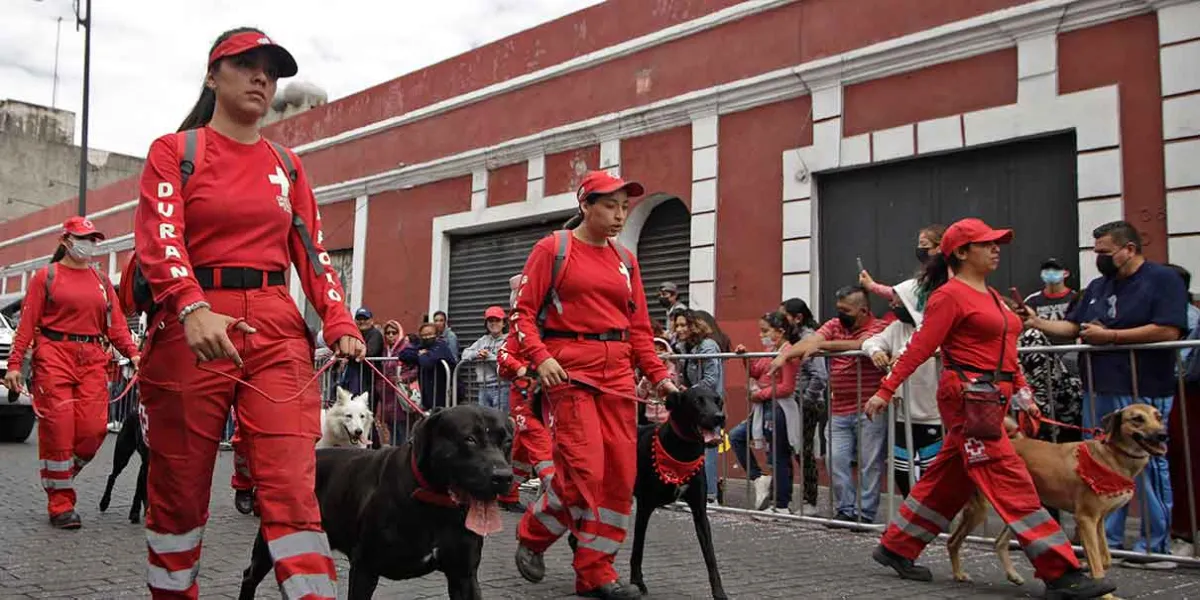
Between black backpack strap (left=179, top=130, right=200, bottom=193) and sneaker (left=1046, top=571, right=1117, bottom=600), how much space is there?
4.23 m

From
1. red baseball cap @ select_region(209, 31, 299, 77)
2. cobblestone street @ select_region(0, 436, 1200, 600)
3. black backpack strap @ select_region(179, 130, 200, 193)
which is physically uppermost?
red baseball cap @ select_region(209, 31, 299, 77)

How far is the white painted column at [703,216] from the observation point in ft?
40.9

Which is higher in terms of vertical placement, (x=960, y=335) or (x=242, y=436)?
(x=960, y=335)

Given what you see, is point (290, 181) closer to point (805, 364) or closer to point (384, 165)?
point (805, 364)

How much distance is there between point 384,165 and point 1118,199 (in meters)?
12.1

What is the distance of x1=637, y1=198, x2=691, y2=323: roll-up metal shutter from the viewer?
1330 cm

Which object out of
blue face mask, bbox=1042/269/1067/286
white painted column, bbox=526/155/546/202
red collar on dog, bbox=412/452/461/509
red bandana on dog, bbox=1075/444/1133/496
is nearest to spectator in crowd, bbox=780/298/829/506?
blue face mask, bbox=1042/269/1067/286

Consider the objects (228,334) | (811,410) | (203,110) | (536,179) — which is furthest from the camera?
(536,179)

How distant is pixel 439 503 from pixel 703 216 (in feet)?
30.3

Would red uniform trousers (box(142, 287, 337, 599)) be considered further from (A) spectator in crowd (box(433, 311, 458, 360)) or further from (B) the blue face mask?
(A) spectator in crowd (box(433, 311, 458, 360))

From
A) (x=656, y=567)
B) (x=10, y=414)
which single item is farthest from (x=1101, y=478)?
(x=10, y=414)

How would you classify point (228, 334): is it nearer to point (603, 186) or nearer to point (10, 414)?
point (603, 186)

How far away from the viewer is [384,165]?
58.9ft

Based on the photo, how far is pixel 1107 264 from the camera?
6.54 metres
